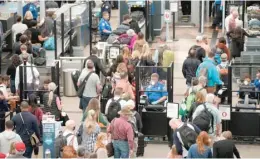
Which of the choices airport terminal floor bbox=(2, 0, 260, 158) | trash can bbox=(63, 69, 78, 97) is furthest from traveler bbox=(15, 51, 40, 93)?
trash can bbox=(63, 69, 78, 97)

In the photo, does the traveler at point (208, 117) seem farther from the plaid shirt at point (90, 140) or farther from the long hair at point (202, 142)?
the long hair at point (202, 142)

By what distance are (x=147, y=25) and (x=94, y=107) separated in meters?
12.9

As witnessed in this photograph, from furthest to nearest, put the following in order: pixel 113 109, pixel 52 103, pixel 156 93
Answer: pixel 156 93 < pixel 52 103 < pixel 113 109

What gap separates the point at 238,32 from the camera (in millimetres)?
25875

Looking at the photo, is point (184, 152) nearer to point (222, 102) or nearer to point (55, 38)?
point (222, 102)

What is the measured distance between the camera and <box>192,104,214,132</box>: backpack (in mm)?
17859

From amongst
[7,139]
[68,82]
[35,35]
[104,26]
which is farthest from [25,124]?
[104,26]

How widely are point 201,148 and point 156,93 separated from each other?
15.2ft

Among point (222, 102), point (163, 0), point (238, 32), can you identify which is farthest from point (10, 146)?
point (163, 0)

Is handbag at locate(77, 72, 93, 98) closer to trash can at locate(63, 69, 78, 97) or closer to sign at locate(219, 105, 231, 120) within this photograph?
sign at locate(219, 105, 231, 120)

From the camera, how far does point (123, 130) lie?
1714 cm

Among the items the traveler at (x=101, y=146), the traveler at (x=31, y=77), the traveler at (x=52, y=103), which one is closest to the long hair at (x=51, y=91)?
the traveler at (x=52, y=103)

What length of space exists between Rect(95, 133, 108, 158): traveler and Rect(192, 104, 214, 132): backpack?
2056 mm

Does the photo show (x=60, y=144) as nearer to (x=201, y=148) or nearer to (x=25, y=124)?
(x=25, y=124)
